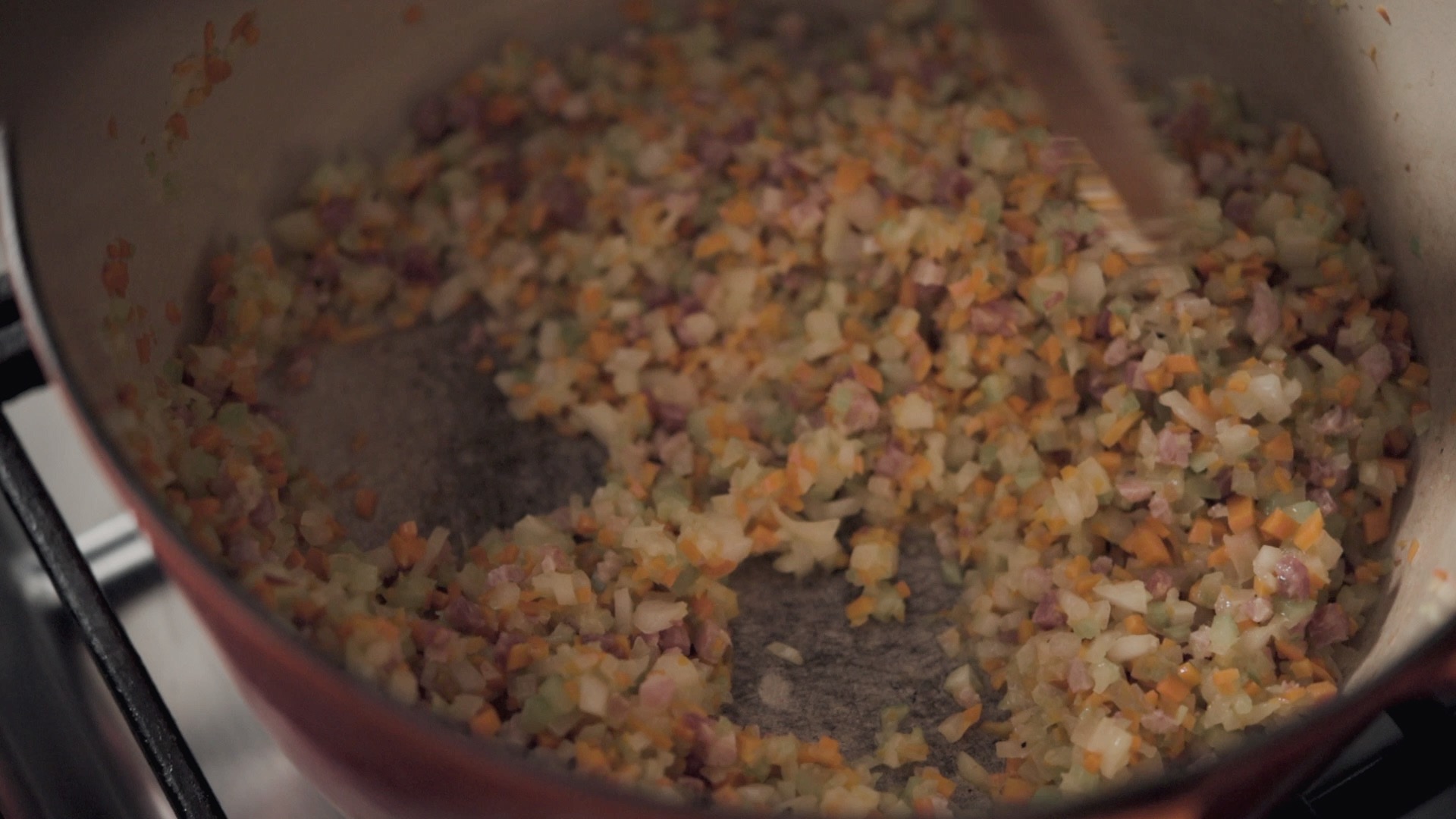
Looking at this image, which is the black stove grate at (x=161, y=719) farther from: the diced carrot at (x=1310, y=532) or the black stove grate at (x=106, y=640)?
the diced carrot at (x=1310, y=532)

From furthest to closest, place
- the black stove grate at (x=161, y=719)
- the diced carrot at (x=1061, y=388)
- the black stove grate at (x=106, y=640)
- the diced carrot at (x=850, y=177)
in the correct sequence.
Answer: the diced carrot at (x=850, y=177)
the diced carrot at (x=1061, y=388)
the black stove grate at (x=106, y=640)
the black stove grate at (x=161, y=719)

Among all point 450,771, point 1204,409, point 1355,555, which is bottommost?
point 1355,555

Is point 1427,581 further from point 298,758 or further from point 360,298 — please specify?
point 360,298

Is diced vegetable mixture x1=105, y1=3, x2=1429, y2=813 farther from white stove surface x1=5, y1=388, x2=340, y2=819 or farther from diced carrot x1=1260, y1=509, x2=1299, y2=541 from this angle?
white stove surface x1=5, y1=388, x2=340, y2=819

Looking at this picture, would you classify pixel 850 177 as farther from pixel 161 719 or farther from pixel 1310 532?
pixel 161 719

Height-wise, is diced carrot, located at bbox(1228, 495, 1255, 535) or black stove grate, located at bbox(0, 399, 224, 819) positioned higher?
black stove grate, located at bbox(0, 399, 224, 819)

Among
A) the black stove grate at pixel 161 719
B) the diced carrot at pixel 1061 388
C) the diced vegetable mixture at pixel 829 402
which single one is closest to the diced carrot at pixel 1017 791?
the diced vegetable mixture at pixel 829 402

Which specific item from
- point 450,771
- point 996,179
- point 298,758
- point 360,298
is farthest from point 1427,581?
point 360,298

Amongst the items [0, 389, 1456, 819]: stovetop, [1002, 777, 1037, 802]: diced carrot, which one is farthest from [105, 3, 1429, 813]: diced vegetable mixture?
[0, 389, 1456, 819]: stovetop
